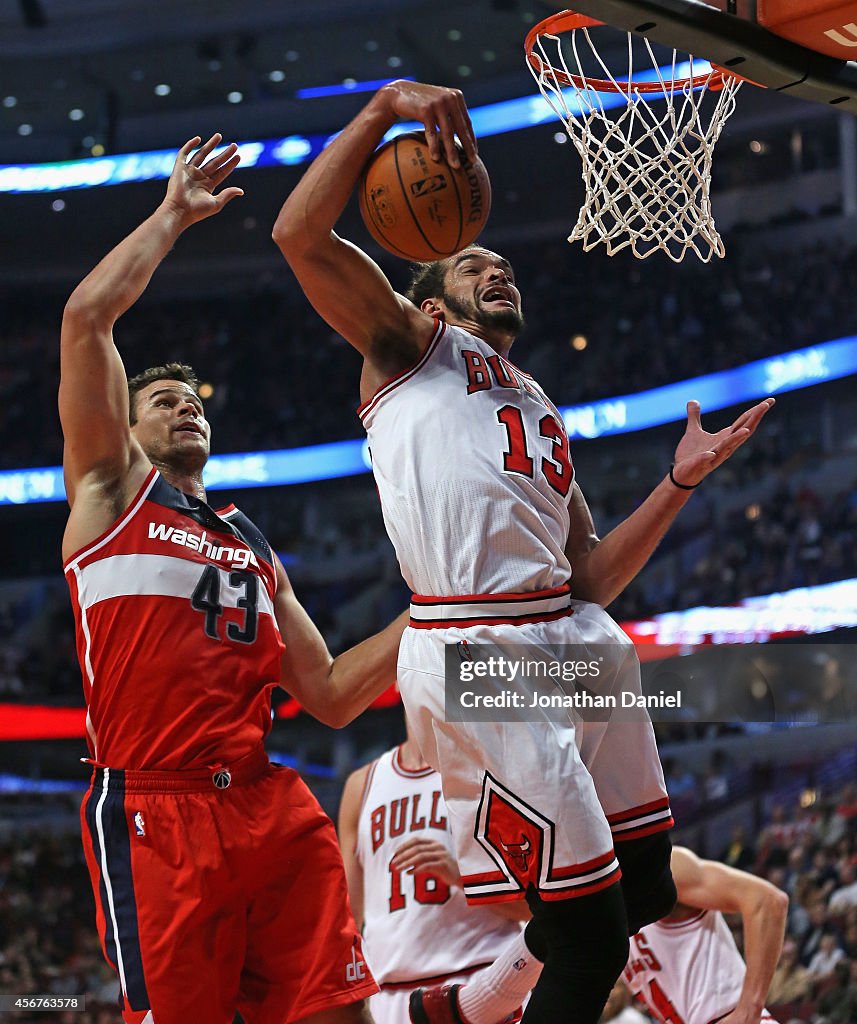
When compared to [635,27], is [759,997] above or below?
below

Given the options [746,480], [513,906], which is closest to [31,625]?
[746,480]

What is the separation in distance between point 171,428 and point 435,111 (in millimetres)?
1436

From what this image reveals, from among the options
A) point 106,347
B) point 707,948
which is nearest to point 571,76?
point 106,347

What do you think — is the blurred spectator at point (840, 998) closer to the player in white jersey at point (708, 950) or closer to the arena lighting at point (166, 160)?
the player in white jersey at point (708, 950)

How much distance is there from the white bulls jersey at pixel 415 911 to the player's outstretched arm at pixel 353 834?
65 mm

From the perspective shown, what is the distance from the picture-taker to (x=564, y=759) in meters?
2.83

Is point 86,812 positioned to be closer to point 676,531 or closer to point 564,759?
point 564,759

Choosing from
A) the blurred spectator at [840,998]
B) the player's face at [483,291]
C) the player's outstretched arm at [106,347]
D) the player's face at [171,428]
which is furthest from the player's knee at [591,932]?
the blurred spectator at [840,998]

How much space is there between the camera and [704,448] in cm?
346

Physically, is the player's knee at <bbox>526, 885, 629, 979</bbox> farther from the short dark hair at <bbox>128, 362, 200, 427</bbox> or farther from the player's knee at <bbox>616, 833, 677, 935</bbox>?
the short dark hair at <bbox>128, 362, 200, 427</bbox>

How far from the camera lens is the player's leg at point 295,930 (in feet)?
10.3

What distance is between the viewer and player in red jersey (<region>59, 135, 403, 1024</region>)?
311cm

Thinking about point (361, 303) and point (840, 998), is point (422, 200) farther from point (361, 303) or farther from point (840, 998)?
point (840, 998)

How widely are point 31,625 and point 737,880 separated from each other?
12.6 m
